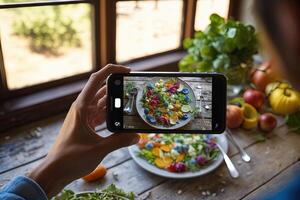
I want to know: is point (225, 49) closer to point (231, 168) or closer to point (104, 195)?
point (231, 168)

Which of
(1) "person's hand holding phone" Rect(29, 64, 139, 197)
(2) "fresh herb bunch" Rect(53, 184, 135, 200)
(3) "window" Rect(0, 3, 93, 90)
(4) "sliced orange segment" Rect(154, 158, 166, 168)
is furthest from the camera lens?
(3) "window" Rect(0, 3, 93, 90)

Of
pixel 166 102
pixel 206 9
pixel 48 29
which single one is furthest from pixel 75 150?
pixel 206 9

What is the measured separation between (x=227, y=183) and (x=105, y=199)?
25cm

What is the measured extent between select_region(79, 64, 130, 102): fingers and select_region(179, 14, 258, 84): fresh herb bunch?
1.45 feet

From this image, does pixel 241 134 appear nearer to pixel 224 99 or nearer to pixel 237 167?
pixel 237 167

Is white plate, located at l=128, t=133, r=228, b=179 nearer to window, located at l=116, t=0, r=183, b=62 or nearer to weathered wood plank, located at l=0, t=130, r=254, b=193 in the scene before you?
weathered wood plank, located at l=0, t=130, r=254, b=193

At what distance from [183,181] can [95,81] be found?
296 mm

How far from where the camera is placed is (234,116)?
0.86 metres

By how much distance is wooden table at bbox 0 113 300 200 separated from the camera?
0.68 m

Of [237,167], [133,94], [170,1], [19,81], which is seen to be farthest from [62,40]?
[237,167]

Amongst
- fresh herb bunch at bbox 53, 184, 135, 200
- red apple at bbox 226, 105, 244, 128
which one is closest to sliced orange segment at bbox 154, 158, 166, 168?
fresh herb bunch at bbox 53, 184, 135, 200

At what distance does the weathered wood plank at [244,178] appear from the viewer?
68cm

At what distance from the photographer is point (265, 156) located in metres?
0.79

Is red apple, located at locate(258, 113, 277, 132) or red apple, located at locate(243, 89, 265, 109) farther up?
red apple, located at locate(243, 89, 265, 109)
